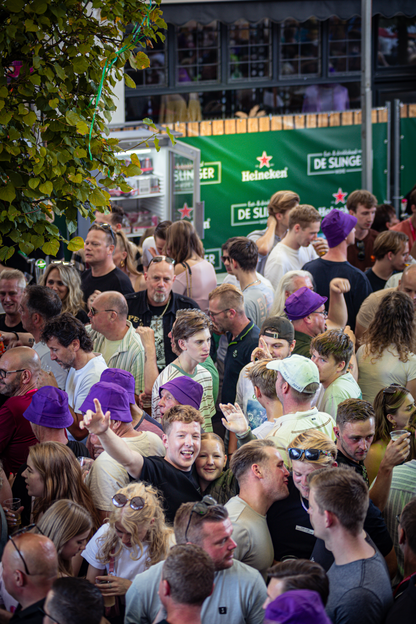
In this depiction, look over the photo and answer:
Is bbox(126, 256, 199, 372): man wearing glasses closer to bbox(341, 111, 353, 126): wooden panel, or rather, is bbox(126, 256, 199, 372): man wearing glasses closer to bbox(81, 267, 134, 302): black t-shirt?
bbox(81, 267, 134, 302): black t-shirt

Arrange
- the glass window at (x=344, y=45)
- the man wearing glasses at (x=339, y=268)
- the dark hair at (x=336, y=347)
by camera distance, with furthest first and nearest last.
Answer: the glass window at (x=344, y=45)
the man wearing glasses at (x=339, y=268)
the dark hair at (x=336, y=347)

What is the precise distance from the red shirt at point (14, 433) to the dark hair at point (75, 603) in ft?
5.24

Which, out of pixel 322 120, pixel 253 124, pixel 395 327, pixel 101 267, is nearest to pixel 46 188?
pixel 395 327

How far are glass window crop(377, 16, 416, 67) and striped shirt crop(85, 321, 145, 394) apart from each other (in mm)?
9719

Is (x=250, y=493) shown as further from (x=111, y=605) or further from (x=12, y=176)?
(x=12, y=176)

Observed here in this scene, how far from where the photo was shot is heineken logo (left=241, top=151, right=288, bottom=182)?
1025 centimetres

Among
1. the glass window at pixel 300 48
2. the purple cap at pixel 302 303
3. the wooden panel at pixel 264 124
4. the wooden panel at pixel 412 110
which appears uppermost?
the glass window at pixel 300 48

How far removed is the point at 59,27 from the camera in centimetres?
327

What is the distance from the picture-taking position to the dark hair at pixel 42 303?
4.80 meters

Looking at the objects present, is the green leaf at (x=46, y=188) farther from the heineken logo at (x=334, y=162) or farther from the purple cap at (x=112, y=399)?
the heineken logo at (x=334, y=162)

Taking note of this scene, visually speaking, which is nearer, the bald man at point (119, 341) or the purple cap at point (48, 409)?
the purple cap at point (48, 409)

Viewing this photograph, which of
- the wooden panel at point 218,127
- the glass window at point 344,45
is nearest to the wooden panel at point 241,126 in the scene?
the wooden panel at point 218,127

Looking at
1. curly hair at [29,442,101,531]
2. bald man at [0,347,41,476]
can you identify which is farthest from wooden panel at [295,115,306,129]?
curly hair at [29,442,101,531]

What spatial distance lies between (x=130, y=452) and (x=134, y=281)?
372 centimetres
